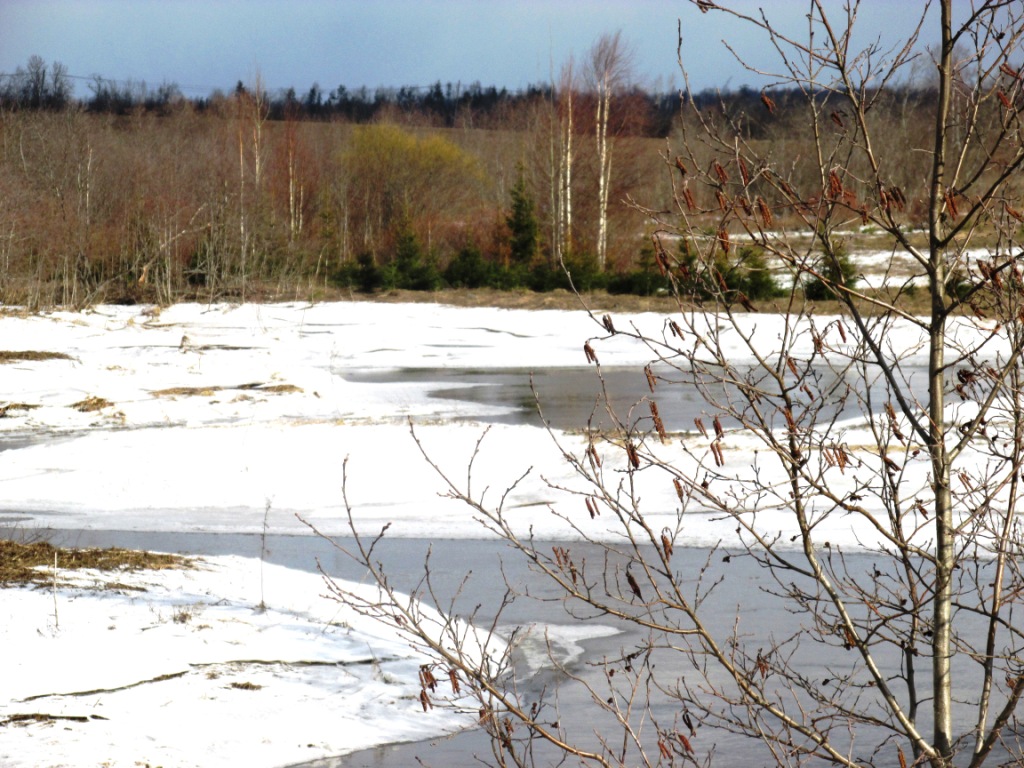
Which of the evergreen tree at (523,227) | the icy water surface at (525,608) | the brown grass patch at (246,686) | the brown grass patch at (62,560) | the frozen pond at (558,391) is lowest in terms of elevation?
the frozen pond at (558,391)

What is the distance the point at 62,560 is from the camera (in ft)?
24.4

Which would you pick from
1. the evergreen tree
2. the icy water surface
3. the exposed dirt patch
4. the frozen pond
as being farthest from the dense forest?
the icy water surface

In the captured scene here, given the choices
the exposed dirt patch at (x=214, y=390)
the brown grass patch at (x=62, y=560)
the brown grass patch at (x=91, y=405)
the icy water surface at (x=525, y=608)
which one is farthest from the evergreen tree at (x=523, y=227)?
the brown grass patch at (x=62, y=560)

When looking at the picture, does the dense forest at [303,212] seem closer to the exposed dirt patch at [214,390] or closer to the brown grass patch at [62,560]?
the exposed dirt patch at [214,390]

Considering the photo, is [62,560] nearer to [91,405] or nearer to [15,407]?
[91,405]

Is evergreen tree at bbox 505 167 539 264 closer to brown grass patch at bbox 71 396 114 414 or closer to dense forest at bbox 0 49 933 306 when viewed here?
dense forest at bbox 0 49 933 306

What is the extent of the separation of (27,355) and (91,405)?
4430 millimetres

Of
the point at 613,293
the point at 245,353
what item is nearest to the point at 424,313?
the point at 613,293

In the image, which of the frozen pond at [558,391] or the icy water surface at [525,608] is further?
the frozen pond at [558,391]

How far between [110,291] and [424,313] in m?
9.68

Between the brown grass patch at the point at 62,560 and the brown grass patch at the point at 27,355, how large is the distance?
504 inches

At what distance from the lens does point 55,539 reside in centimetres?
907

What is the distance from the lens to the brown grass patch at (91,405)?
1603 cm

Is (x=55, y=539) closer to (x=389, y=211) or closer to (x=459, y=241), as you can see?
(x=459, y=241)
